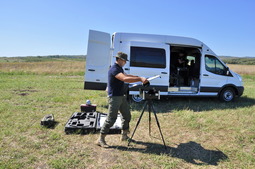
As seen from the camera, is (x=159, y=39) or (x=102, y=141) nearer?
(x=102, y=141)

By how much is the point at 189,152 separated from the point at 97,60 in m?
4.58

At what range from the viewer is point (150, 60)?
6.97 metres

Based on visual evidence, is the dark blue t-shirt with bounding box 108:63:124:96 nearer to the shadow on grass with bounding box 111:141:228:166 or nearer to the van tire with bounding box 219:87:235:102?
the shadow on grass with bounding box 111:141:228:166

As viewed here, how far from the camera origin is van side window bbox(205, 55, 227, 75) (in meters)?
7.52

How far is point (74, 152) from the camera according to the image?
3590 mm

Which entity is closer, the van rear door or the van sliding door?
the van rear door

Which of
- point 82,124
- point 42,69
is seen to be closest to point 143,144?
point 82,124

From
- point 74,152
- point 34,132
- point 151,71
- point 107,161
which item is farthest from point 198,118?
point 34,132

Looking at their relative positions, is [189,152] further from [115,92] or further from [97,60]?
[97,60]

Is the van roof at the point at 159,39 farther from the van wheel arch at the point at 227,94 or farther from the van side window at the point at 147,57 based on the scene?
the van wheel arch at the point at 227,94

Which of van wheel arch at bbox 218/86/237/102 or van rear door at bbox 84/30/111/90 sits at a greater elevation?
van rear door at bbox 84/30/111/90

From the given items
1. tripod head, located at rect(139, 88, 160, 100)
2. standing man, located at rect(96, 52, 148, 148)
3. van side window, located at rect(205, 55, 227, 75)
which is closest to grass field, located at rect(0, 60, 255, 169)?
standing man, located at rect(96, 52, 148, 148)

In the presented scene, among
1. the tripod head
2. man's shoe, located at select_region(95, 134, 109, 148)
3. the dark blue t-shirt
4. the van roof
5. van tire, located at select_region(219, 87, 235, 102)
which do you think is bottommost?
man's shoe, located at select_region(95, 134, 109, 148)

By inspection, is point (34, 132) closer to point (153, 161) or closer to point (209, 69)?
point (153, 161)
